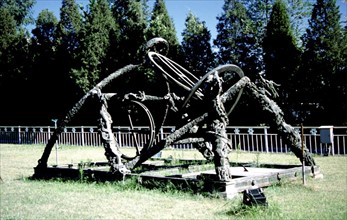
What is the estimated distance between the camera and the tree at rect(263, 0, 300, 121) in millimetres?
21906

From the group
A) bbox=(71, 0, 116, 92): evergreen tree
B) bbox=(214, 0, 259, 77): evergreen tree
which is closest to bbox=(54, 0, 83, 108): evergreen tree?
bbox=(71, 0, 116, 92): evergreen tree

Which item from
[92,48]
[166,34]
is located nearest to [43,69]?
[92,48]

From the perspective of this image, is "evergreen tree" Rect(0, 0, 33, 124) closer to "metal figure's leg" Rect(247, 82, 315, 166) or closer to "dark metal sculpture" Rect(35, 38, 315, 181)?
"dark metal sculpture" Rect(35, 38, 315, 181)

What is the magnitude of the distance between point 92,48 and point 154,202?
23262mm

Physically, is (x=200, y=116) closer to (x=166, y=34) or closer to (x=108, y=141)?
(x=108, y=141)

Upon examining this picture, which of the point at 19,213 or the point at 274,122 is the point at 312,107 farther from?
the point at 19,213

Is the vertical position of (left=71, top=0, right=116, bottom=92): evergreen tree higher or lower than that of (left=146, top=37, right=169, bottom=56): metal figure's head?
higher

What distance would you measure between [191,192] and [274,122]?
3146mm

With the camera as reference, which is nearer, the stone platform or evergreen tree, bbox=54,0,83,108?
the stone platform

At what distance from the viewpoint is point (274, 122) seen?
10.2m

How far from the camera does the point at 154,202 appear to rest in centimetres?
792

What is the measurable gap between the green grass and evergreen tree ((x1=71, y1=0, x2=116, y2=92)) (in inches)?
740

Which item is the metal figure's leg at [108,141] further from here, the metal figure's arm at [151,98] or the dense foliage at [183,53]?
the dense foliage at [183,53]

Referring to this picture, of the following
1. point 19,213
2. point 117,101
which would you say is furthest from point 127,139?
point 19,213
